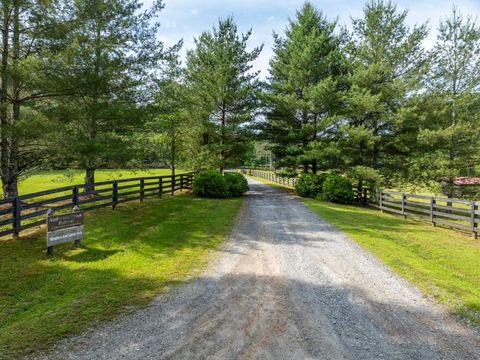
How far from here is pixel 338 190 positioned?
17906mm

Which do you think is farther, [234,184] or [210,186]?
[234,184]

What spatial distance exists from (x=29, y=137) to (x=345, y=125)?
54.5 feet

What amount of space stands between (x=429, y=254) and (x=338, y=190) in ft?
33.9

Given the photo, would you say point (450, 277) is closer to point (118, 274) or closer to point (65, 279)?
point (118, 274)

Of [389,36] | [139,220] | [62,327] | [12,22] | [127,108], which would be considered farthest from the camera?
[389,36]

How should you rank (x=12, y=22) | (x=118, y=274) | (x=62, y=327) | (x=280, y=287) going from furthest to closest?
(x=12, y=22) → (x=118, y=274) → (x=280, y=287) → (x=62, y=327)

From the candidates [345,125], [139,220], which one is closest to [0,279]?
[139,220]

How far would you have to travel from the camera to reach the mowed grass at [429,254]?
16.7 feet

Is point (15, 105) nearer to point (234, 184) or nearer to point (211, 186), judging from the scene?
point (211, 186)

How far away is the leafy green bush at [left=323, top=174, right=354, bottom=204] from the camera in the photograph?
58.7ft

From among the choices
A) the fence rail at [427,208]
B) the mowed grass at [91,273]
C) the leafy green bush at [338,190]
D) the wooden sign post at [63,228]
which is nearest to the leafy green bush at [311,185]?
the leafy green bush at [338,190]

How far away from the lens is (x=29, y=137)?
979 cm

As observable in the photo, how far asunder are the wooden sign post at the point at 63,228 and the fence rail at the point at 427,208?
12096mm

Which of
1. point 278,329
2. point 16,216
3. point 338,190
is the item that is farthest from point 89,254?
point 338,190
